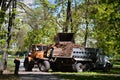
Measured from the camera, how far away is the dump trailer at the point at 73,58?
37344mm

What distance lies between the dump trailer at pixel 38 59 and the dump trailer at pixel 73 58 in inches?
32.1

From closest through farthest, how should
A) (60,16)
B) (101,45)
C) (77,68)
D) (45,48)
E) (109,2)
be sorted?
(109,2)
(77,68)
(45,48)
(101,45)
(60,16)

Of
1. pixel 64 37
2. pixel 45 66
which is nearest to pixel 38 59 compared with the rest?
pixel 45 66

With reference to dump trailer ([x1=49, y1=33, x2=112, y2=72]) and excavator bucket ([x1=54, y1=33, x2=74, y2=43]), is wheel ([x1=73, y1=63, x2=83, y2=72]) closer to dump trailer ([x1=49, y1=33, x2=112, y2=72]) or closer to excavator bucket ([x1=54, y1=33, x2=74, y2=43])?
Answer: dump trailer ([x1=49, y1=33, x2=112, y2=72])

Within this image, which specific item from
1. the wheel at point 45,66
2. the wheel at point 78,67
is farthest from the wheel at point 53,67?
the wheel at point 78,67

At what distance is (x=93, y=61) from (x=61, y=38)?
15.1ft

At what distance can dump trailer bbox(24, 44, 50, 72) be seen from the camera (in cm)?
3787

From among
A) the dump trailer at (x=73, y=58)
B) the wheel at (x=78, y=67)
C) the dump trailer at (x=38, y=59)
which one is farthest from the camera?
the dump trailer at (x=38, y=59)

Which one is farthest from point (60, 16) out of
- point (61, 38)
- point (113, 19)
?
point (113, 19)

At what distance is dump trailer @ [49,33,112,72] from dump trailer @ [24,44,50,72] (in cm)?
81

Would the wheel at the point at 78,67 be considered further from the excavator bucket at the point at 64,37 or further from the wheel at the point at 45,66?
the excavator bucket at the point at 64,37

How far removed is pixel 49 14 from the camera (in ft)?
171

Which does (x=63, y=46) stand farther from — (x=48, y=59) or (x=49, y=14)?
(x=49, y=14)

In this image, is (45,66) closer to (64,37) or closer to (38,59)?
(38,59)
